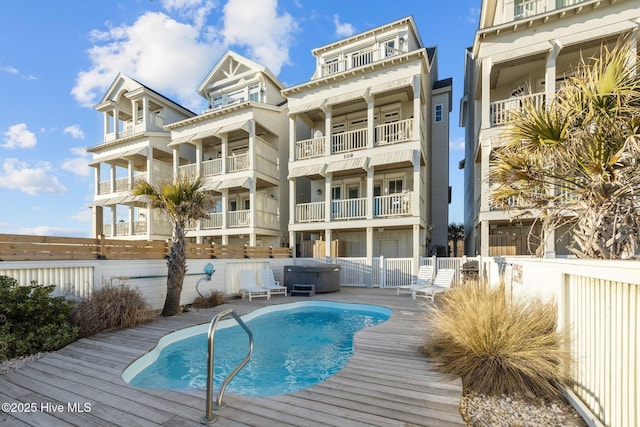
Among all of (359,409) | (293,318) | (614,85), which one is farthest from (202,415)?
(614,85)

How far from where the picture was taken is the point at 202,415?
283 cm

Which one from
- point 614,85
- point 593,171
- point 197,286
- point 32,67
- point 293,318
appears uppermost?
point 32,67

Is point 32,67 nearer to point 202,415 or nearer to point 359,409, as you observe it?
point 202,415

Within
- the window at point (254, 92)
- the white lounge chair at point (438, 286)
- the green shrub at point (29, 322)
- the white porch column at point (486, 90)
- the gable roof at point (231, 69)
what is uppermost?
the gable roof at point (231, 69)

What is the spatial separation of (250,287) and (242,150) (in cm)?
1097

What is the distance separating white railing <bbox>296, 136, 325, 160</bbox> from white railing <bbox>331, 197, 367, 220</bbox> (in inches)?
112

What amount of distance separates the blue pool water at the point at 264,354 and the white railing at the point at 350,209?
5906 millimetres

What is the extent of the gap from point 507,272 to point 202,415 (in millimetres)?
5893

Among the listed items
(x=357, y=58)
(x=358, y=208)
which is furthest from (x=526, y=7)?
(x=358, y=208)

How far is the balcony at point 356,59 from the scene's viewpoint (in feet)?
46.3

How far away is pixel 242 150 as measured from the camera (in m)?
18.5

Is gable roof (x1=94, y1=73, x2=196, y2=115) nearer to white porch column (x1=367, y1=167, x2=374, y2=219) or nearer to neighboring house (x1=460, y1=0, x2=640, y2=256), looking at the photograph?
white porch column (x1=367, y1=167, x2=374, y2=219)

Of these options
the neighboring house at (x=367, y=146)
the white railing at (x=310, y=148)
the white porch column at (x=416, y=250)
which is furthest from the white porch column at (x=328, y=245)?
the white railing at (x=310, y=148)

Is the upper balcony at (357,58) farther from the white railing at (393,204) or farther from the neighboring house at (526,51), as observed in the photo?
the white railing at (393,204)
